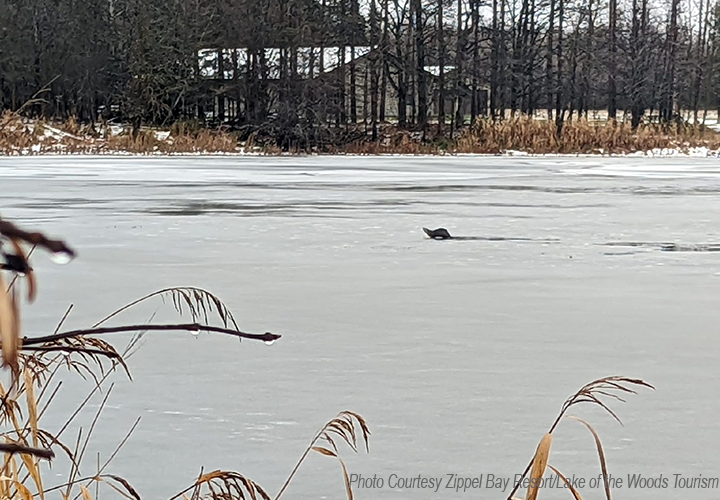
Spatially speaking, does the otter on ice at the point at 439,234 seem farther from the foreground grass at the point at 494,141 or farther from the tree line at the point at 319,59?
the tree line at the point at 319,59

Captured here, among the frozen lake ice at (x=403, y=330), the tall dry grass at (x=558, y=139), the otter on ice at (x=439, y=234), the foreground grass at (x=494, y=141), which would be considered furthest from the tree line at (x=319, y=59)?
the otter on ice at (x=439, y=234)

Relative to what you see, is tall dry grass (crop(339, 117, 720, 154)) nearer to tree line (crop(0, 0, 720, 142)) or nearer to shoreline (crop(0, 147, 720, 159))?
shoreline (crop(0, 147, 720, 159))

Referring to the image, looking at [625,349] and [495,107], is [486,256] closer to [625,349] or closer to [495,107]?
[625,349]

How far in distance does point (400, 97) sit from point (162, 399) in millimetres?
22069

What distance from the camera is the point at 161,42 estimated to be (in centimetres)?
2300

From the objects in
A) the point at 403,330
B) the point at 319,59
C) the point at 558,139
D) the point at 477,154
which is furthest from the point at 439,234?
the point at 319,59

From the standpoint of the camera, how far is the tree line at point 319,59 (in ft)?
70.7

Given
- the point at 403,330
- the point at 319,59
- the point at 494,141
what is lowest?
the point at 403,330

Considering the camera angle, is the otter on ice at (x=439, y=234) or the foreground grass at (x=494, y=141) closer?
the otter on ice at (x=439, y=234)

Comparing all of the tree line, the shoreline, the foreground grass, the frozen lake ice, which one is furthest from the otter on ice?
the tree line

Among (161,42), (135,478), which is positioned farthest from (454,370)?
(161,42)

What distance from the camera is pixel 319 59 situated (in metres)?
22.4

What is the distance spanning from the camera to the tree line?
21562 mm

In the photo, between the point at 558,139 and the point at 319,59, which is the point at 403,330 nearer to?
the point at 558,139
